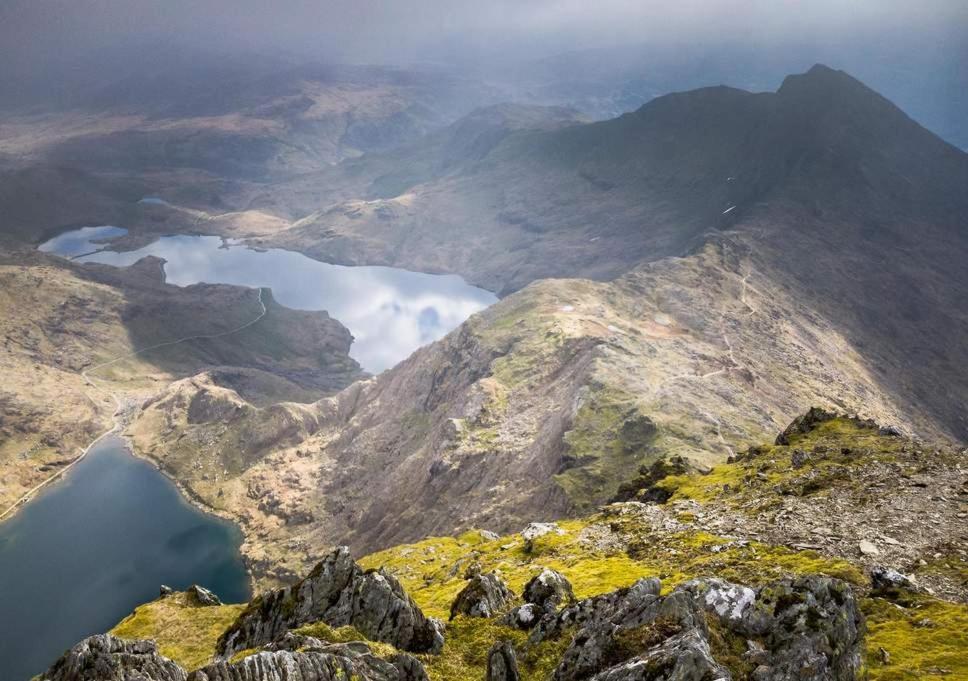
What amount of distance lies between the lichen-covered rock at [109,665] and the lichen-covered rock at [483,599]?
17.2 meters

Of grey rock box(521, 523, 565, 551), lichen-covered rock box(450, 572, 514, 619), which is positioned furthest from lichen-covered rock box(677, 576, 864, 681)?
grey rock box(521, 523, 565, 551)

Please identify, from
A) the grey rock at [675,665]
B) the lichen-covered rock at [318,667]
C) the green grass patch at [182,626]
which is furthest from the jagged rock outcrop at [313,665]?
the green grass patch at [182,626]

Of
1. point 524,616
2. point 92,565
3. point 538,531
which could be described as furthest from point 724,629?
point 92,565

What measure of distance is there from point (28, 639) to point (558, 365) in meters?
135

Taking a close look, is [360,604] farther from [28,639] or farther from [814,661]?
[28,639]

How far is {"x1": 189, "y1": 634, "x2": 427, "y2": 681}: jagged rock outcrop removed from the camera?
23.7 meters

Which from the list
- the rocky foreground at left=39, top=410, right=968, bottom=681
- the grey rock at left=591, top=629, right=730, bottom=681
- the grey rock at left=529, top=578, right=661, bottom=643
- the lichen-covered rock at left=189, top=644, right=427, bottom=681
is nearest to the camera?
the grey rock at left=591, top=629, right=730, bottom=681

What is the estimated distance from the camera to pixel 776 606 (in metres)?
25.9

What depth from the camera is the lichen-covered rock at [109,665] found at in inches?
1083

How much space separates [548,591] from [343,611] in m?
12.6

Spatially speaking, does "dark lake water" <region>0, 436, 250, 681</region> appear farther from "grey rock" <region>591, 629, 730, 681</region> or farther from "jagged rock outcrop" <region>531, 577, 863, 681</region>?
"grey rock" <region>591, 629, 730, 681</region>

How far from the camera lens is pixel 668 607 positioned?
25688mm

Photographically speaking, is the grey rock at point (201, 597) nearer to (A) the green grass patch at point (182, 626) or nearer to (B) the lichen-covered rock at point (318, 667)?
(A) the green grass patch at point (182, 626)

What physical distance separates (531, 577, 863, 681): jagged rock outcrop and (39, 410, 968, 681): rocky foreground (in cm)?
7
